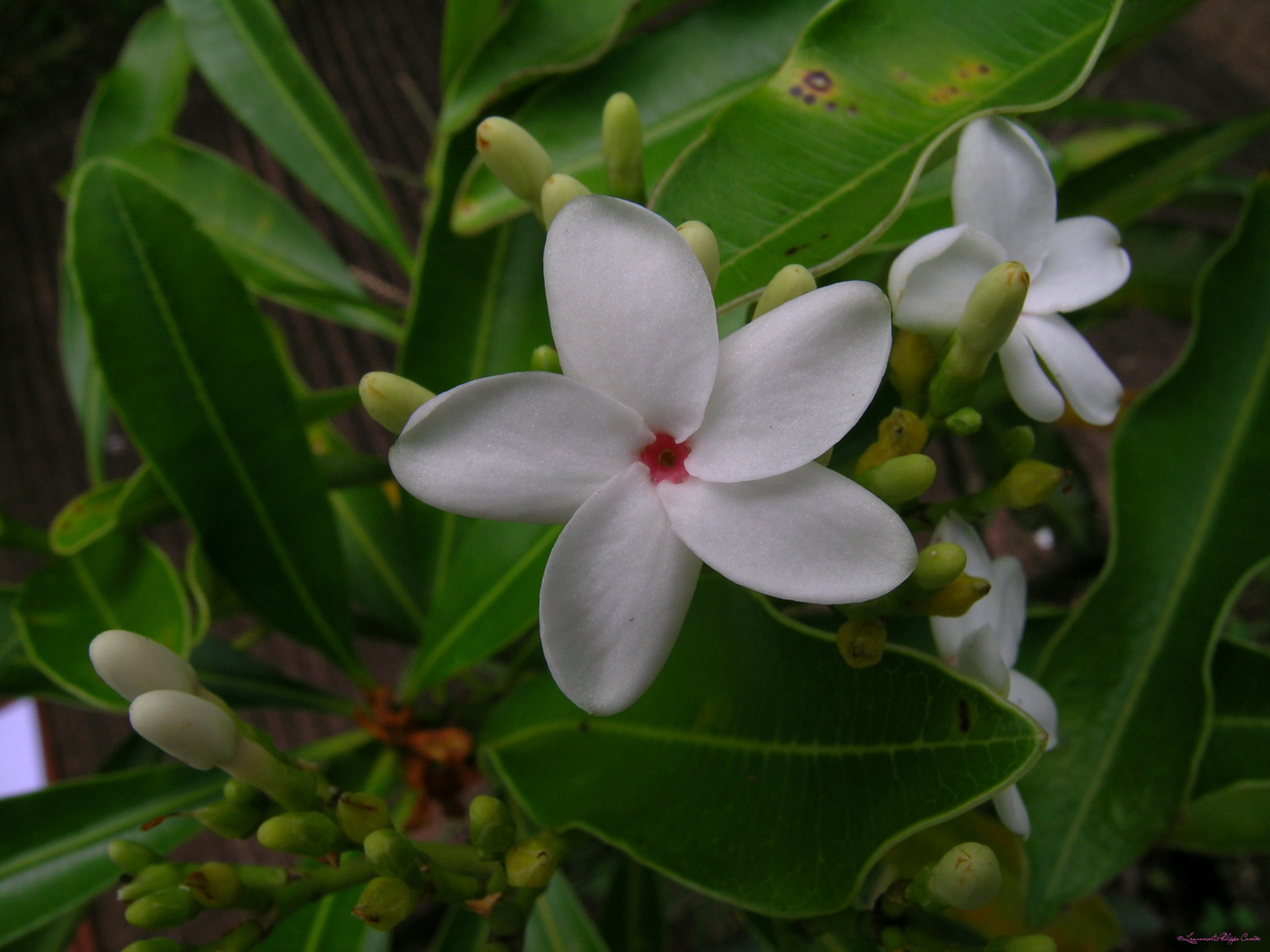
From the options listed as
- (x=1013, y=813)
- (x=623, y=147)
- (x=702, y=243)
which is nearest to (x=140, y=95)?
(x=623, y=147)

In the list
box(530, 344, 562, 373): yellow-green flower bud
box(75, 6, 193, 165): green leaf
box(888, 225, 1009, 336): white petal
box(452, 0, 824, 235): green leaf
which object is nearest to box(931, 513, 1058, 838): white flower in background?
box(888, 225, 1009, 336): white petal

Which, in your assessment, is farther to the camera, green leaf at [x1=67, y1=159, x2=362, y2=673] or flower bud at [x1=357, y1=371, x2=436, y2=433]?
green leaf at [x1=67, y1=159, x2=362, y2=673]

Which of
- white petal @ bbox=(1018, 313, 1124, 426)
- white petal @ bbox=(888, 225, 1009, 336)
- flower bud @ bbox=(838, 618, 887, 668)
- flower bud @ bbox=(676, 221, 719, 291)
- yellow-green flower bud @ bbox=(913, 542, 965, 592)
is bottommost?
flower bud @ bbox=(838, 618, 887, 668)

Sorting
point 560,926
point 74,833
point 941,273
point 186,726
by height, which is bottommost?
point 560,926

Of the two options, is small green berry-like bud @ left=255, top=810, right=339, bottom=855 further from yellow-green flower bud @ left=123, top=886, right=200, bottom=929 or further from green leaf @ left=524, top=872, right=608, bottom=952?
green leaf @ left=524, top=872, right=608, bottom=952

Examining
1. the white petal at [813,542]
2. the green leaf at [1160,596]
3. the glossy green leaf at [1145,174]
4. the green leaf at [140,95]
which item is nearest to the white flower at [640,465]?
the white petal at [813,542]

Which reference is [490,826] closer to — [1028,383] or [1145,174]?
[1028,383]

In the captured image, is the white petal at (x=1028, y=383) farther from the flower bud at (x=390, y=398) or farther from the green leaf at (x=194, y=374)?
the green leaf at (x=194, y=374)
